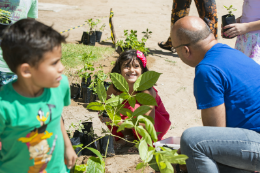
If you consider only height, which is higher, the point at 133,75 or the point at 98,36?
the point at 98,36

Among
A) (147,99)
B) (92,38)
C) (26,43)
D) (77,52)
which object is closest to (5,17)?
(26,43)

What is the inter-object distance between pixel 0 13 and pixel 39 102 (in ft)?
3.92

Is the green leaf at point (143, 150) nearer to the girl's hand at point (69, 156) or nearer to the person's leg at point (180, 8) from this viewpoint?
the girl's hand at point (69, 156)

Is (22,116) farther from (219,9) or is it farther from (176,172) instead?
(219,9)

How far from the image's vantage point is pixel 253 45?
9.29 ft

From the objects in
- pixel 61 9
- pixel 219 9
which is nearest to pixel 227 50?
pixel 61 9

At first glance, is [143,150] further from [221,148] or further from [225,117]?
[225,117]

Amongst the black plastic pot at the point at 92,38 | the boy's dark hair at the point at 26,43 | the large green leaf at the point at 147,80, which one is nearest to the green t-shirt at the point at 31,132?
the boy's dark hair at the point at 26,43

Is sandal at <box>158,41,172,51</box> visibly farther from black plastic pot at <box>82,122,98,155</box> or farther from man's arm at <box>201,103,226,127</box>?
man's arm at <box>201,103,226,127</box>

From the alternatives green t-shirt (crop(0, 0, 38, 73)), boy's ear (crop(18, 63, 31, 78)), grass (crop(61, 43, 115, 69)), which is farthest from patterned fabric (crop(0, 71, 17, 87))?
grass (crop(61, 43, 115, 69))

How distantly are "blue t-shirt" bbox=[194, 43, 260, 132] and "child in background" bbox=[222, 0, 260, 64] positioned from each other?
3.24ft

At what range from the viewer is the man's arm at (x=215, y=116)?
1.86 m

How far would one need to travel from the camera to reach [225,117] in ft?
6.31

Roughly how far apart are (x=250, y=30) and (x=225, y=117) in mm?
1255
